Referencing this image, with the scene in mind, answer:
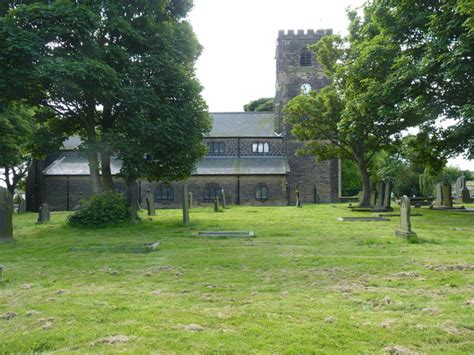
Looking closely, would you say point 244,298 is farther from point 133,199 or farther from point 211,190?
point 211,190

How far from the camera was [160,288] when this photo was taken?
654cm

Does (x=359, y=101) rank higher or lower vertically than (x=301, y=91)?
lower

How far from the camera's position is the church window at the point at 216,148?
43.9 metres

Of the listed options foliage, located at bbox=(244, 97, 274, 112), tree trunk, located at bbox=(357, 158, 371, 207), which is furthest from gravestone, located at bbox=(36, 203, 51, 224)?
foliage, located at bbox=(244, 97, 274, 112)

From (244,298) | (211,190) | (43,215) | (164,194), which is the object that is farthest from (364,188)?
(244,298)

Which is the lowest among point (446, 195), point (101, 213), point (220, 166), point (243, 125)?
point (101, 213)

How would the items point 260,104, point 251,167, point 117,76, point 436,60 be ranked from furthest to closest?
1. point 260,104
2. point 251,167
3. point 436,60
4. point 117,76

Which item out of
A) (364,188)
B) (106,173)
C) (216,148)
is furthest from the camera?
(216,148)

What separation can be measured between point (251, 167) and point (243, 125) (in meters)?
7.02

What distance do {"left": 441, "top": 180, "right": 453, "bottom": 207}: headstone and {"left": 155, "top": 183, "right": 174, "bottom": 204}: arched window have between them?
76.2 feet

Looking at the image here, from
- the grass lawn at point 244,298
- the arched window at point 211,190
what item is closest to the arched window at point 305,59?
the arched window at point 211,190

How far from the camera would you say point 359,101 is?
70.7 feet

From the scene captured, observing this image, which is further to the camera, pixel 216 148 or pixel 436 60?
pixel 216 148

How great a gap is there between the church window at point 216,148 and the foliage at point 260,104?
3092 centimetres
